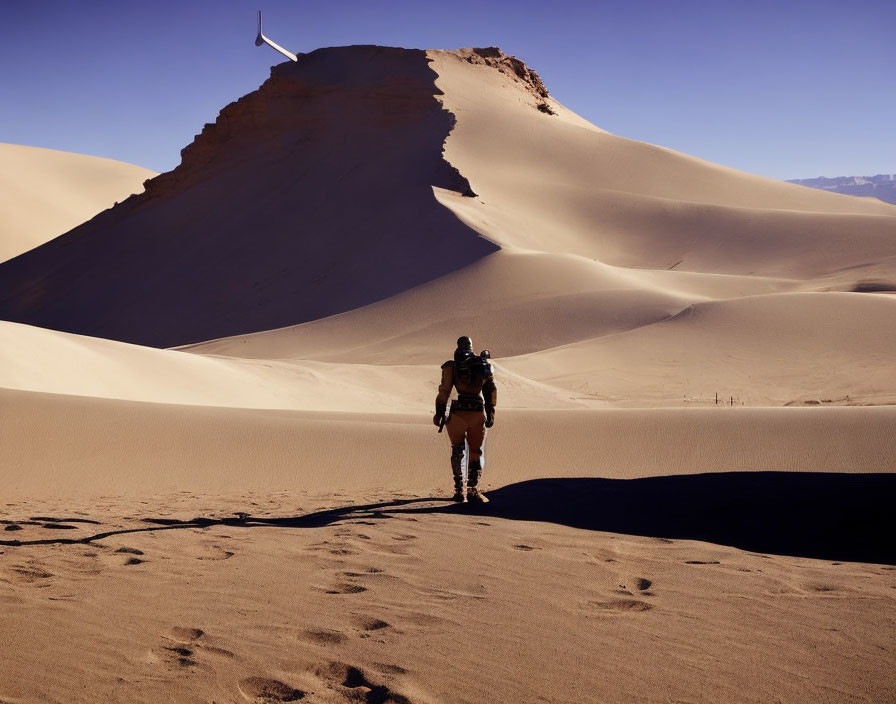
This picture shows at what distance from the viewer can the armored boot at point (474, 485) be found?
25.1 ft

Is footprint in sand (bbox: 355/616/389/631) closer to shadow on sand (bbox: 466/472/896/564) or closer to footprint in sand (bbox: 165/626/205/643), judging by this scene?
footprint in sand (bbox: 165/626/205/643)

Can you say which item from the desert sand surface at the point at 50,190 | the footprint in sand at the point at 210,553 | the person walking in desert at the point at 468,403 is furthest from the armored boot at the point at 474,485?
the desert sand surface at the point at 50,190

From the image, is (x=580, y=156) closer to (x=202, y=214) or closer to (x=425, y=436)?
(x=202, y=214)

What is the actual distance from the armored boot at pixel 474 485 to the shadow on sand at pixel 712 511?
102mm

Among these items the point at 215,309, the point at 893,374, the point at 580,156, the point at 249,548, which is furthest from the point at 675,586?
the point at 580,156

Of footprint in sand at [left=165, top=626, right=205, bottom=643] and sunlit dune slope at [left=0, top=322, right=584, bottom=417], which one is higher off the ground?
sunlit dune slope at [left=0, top=322, right=584, bottom=417]

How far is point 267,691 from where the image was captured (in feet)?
11.1

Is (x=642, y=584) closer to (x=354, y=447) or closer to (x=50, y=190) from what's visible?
(x=354, y=447)

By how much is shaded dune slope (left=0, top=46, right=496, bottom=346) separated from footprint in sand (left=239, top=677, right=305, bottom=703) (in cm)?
3278

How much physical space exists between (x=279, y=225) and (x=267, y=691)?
138ft

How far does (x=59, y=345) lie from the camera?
54.0 feet

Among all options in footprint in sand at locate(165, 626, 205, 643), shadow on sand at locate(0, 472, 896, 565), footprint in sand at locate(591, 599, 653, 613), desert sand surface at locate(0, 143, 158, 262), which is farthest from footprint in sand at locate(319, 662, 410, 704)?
desert sand surface at locate(0, 143, 158, 262)

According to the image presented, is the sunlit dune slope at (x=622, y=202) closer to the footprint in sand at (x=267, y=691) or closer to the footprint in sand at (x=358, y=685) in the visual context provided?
the footprint in sand at (x=358, y=685)

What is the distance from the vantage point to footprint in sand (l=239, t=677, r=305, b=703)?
3.32 meters
